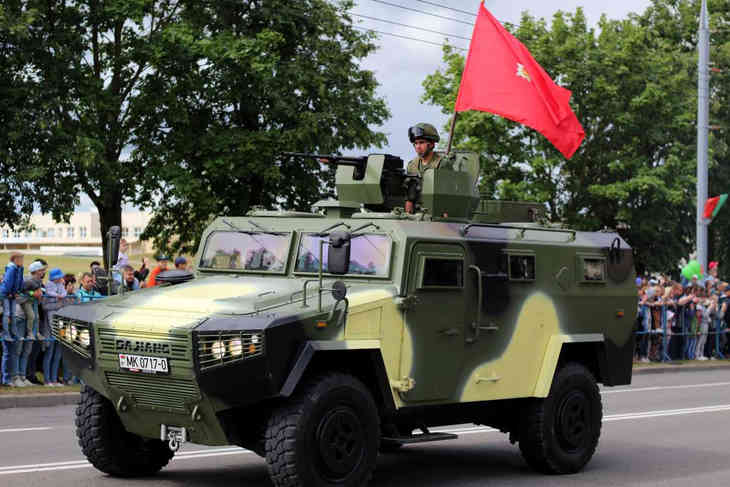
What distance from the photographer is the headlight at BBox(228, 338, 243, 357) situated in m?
8.27

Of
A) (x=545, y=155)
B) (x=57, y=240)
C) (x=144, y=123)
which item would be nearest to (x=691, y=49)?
(x=545, y=155)

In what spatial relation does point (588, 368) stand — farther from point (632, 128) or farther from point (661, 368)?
point (632, 128)

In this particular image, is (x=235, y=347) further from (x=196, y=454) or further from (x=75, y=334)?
(x=196, y=454)

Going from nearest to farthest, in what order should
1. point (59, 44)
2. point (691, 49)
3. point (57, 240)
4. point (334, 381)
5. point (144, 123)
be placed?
1. point (334, 381)
2. point (59, 44)
3. point (144, 123)
4. point (691, 49)
5. point (57, 240)

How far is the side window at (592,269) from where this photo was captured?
445 inches

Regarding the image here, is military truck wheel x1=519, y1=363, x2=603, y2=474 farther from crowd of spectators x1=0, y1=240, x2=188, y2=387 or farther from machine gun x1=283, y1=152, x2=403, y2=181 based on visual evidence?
crowd of spectators x1=0, y1=240, x2=188, y2=387

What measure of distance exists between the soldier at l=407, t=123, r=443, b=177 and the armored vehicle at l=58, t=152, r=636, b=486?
0.41 metres

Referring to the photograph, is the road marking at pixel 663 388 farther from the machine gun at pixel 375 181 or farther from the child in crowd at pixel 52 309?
the machine gun at pixel 375 181

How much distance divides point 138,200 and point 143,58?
4158mm

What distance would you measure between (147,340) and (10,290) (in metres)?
9.17

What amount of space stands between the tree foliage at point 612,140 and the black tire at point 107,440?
34.0m

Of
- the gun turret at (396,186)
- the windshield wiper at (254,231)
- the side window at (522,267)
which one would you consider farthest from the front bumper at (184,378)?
the gun turret at (396,186)

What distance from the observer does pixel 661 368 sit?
2550 cm

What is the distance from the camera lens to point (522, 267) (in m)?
10.6
